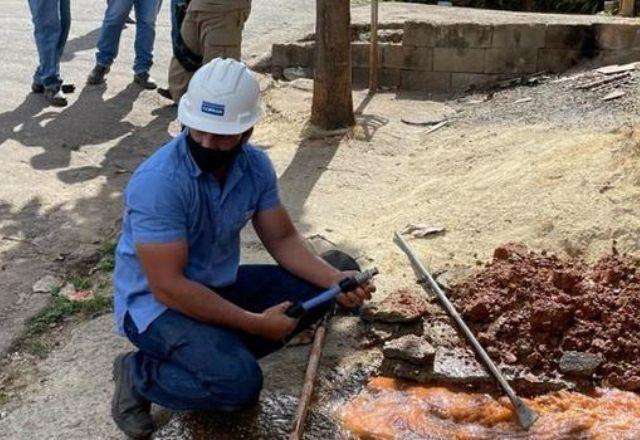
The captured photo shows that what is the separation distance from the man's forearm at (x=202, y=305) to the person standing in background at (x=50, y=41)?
4.72 metres

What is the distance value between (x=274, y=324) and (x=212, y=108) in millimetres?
799

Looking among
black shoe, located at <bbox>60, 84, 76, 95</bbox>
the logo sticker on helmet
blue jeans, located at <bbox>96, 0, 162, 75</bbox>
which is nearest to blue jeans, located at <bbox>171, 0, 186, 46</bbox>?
blue jeans, located at <bbox>96, 0, 162, 75</bbox>

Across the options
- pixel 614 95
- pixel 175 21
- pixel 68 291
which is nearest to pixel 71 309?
pixel 68 291

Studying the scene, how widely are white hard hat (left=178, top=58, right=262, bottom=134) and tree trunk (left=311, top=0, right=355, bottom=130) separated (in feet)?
11.7

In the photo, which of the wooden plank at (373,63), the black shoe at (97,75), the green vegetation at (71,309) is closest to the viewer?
the green vegetation at (71,309)

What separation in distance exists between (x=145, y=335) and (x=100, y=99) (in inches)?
194

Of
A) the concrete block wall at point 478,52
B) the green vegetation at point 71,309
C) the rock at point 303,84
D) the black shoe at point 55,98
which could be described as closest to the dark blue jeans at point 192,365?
the green vegetation at point 71,309

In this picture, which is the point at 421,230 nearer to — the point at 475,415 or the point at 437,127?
the point at 475,415

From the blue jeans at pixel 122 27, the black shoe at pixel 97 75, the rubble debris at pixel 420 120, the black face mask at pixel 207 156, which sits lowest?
the rubble debris at pixel 420 120

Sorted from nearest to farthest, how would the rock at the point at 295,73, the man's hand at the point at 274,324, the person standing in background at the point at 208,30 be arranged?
the man's hand at the point at 274,324, the person standing in background at the point at 208,30, the rock at the point at 295,73

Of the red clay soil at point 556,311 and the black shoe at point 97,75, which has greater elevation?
the black shoe at point 97,75

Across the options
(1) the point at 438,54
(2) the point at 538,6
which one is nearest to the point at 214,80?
(1) the point at 438,54

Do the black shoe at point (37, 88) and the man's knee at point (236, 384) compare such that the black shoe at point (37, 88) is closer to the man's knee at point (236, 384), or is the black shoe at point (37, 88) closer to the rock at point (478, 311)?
the rock at point (478, 311)

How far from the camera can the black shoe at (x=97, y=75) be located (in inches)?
310
